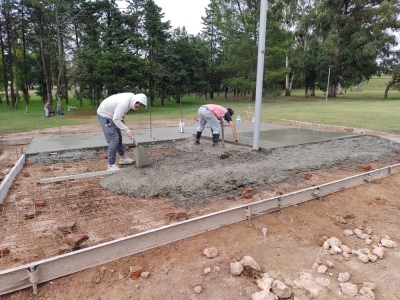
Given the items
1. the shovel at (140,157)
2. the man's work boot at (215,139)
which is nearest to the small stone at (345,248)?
the shovel at (140,157)

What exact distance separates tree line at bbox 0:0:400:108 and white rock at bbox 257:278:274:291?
15.7 meters

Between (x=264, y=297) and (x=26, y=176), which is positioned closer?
(x=264, y=297)

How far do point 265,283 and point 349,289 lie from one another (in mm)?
539

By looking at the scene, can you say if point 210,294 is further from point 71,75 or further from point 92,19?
point 92,19

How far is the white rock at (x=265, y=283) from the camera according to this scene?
1849 millimetres

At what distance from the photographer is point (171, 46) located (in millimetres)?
21234

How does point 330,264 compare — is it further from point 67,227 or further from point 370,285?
point 67,227

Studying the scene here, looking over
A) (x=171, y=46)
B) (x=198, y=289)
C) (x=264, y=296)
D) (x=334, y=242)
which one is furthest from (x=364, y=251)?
(x=171, y=46)

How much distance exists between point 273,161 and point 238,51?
61.8 feet

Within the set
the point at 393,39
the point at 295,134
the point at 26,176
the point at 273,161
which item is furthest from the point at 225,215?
the point at 393,39

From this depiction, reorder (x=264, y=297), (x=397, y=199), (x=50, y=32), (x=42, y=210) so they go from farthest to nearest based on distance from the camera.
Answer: (x=50, y=32)
(x=397, y=199)
(x=42, y=210)
(x=264, y=297)

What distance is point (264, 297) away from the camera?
1757mm

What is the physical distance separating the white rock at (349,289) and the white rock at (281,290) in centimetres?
36

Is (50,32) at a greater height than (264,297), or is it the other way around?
(50,32)
